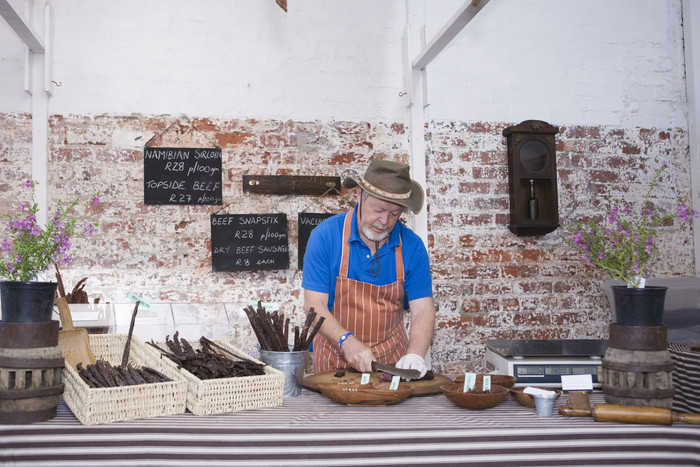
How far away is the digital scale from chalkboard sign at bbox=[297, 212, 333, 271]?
1.85m

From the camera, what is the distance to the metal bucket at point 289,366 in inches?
83.4

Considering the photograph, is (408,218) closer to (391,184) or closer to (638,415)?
(391,184)

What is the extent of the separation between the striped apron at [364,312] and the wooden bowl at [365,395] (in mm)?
962

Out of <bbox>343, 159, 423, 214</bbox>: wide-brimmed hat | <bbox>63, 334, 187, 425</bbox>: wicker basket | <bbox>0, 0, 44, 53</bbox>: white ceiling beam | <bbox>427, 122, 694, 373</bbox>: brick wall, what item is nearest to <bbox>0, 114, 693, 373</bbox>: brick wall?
<bbox>427, 122, 694, 373</bbox>: brick wall

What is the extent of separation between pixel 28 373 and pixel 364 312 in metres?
1.66

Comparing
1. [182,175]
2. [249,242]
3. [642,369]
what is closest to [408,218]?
[249,242]

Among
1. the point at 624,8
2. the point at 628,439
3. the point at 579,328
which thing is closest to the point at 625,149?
the point at 624,8

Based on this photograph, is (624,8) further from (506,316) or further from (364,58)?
(506,316)

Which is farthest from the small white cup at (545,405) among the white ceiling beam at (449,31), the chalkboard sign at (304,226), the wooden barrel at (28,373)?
the chalkboard sign at (304,226)

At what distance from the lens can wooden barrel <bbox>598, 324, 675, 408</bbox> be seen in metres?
1.79

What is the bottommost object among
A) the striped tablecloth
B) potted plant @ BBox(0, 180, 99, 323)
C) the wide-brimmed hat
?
the striped tablecloth

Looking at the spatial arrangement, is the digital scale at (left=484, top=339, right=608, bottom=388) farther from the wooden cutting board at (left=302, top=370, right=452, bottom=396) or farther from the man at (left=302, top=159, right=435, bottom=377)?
the man at (left=302, top=159, right=435, bottom=377)

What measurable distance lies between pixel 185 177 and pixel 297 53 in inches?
47.4

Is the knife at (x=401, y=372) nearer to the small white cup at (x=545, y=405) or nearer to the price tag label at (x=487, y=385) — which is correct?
the price tag label at (x=487, y=385)
